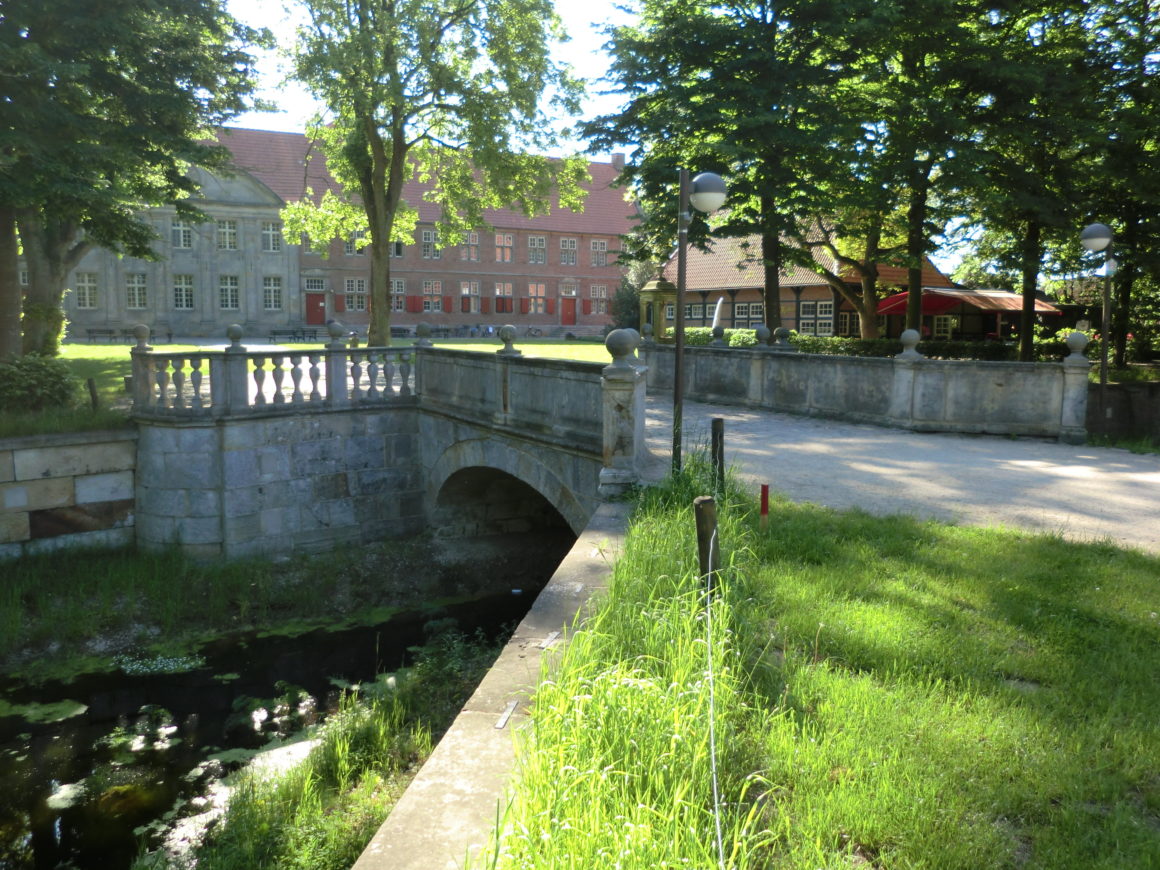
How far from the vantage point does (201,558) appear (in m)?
14.2

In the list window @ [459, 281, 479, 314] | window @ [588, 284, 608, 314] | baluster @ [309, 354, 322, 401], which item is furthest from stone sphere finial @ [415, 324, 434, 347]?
window @ [588, 284, 608, 314]

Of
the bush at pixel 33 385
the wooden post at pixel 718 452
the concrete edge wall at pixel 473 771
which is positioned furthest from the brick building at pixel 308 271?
the concrete edge wall at pixel 473 771

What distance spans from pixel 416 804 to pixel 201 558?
11860 mm

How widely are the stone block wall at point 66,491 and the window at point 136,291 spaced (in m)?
33.8

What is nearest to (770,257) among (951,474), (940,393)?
(940,393)

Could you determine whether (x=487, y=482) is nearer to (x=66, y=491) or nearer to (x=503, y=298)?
(x=66, y=491)

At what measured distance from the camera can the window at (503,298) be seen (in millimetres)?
57438

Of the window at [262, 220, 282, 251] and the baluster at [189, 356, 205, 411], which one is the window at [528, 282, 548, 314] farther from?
the baluster at [189, 356, 205, 411]

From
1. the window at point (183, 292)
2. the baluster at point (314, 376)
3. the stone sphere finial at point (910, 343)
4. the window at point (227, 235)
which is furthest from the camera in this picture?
the window at point (227, 235)

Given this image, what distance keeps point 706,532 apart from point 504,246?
54.3 metres

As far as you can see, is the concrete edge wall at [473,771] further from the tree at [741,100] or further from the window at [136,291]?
the window at [136,291]

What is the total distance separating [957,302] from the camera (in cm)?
3209

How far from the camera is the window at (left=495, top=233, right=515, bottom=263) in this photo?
57.4m

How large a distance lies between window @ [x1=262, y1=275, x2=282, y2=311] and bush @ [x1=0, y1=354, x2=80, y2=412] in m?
33.0
